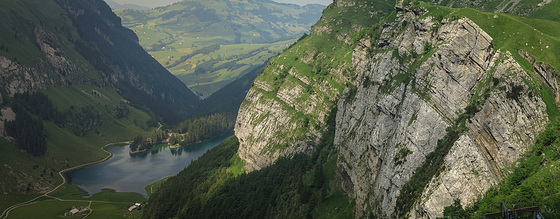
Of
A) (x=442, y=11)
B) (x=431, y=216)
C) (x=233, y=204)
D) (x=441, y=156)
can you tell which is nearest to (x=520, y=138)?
(x=441, y=156)

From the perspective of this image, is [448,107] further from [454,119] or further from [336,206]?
[336,206]

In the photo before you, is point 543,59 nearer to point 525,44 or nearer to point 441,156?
point 525,44

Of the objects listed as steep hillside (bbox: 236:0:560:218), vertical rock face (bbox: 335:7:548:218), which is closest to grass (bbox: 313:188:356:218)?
steep hillside (bbox: 236:0:560:218)

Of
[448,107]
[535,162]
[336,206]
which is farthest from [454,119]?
[336,206]

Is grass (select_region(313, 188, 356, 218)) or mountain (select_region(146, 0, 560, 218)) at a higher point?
mountain (select_region(146, 0, 560, 218))

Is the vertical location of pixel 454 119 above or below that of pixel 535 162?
above

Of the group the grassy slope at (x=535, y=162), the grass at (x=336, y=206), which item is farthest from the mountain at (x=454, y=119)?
the grass at (x=336, y=206)

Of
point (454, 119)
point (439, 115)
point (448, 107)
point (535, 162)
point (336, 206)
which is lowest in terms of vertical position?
point (336, 206)

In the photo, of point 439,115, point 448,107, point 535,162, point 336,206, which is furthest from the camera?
point 336,206

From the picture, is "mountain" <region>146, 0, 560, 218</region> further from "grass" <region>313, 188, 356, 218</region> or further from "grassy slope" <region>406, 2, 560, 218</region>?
"grass" <region>313, 188, 356, 218</region>

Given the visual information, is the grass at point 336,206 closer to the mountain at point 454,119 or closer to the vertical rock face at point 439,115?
the mountain at point 454,119
